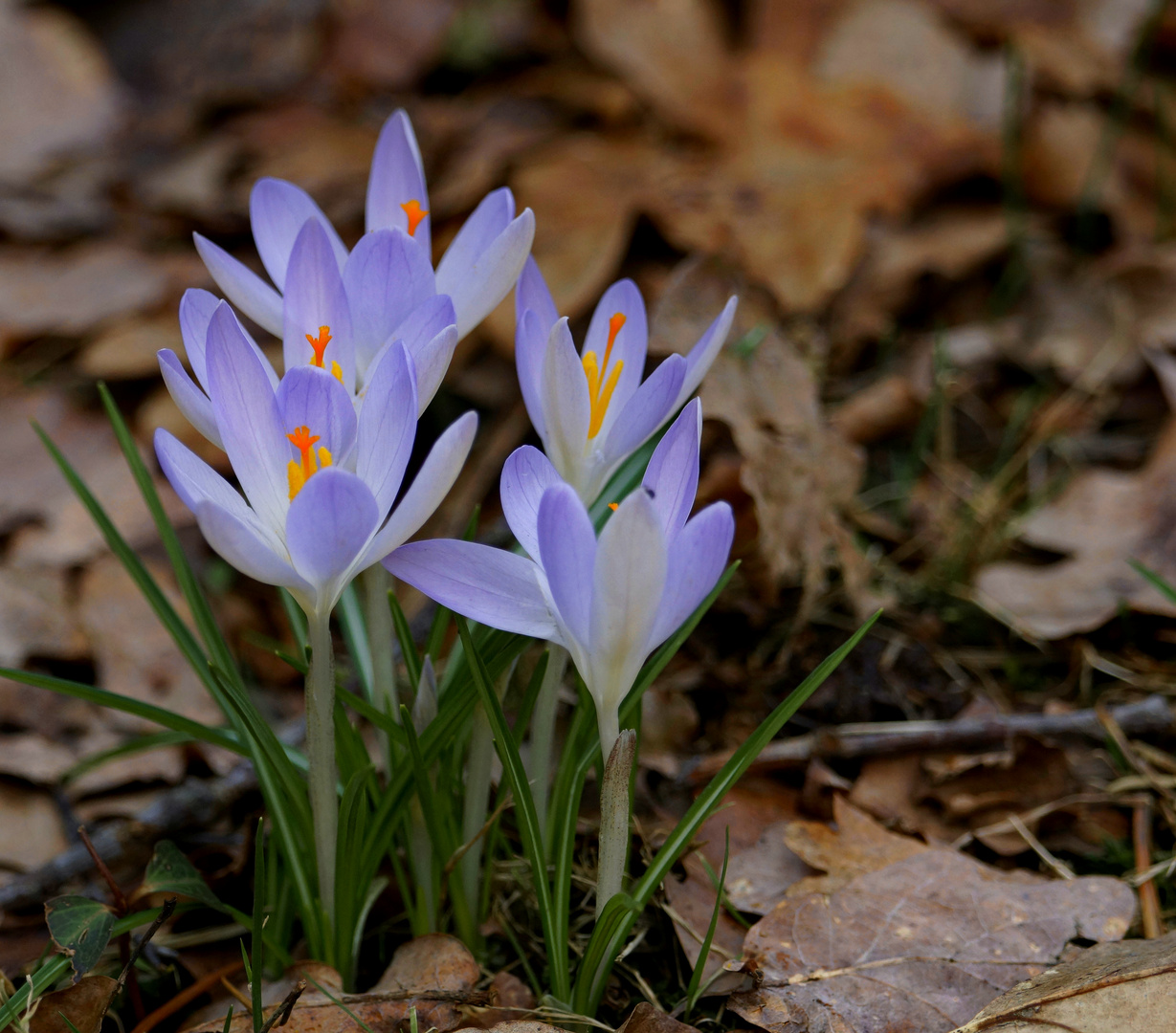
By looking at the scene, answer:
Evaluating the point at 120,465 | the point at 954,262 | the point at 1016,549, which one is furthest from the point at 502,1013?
the point at 954,262

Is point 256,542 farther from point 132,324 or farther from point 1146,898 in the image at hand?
point 132,324

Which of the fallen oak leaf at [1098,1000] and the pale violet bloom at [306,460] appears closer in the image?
the pale violet bloom at [306,460]

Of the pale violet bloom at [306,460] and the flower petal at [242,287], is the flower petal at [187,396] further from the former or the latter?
the flower petal at [242,287]

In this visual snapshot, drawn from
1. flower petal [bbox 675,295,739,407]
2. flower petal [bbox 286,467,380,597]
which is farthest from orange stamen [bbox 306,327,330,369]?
flower petal [bbox 675,295,739,407]

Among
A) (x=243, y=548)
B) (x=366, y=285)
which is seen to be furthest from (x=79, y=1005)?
(x=366, y=285)

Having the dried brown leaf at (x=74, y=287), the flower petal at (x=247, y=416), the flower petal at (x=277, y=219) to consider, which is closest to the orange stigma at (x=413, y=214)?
the flower petal at (x=277, y=219)

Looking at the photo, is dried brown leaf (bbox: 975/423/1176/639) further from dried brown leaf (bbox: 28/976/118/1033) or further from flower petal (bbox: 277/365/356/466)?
dried brown leaf (bbox: 28/976/118/1033)
